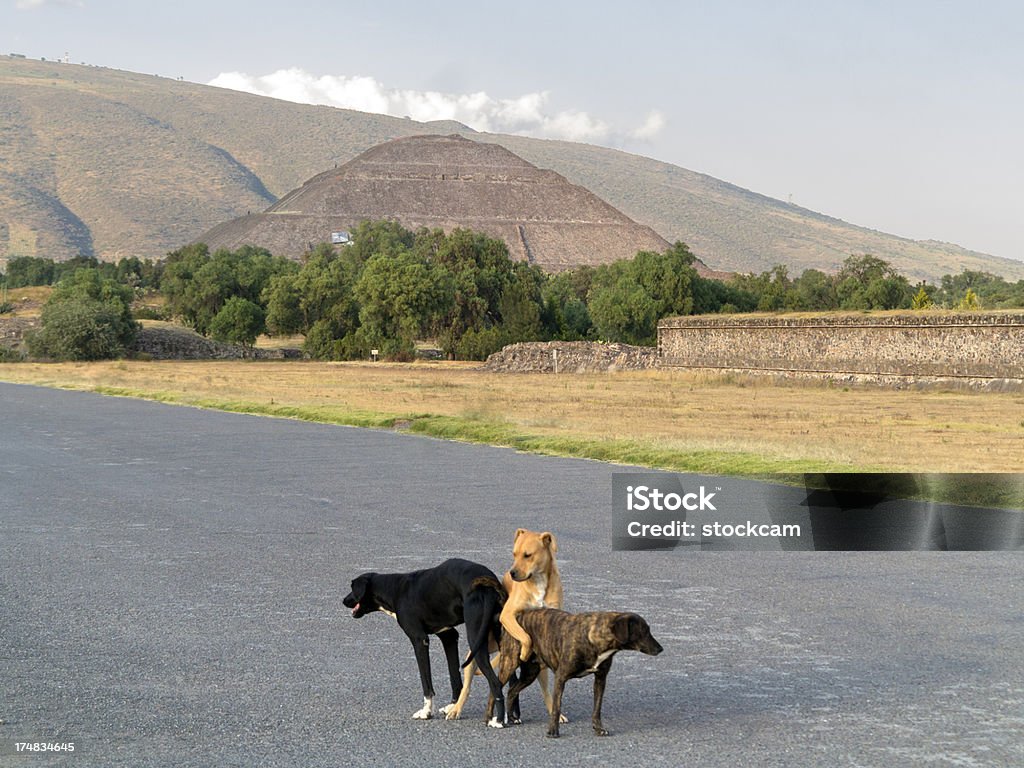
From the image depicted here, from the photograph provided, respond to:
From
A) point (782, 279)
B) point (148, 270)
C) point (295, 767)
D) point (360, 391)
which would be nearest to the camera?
point (295, 767)

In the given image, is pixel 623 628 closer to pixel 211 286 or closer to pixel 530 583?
pixel 530 583

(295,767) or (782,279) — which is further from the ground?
(782,279)

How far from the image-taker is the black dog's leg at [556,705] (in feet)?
21.4

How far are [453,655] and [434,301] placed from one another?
75196 millimetres

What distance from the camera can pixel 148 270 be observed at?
146 m

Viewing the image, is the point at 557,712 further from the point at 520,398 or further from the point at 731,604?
the point at 520,398

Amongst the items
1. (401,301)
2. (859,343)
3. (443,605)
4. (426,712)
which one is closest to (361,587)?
(443,605)

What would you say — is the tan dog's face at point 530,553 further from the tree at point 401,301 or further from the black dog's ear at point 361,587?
the tree at point 401,301

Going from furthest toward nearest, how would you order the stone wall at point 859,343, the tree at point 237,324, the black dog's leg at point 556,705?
the tree at point 237,324, the stone wall at point 859,343, the black dog's leg at point 556,705

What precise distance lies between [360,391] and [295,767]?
133ft

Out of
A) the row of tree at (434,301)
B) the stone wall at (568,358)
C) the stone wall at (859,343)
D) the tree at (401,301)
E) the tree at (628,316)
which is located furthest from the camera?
the tree at (401,301)

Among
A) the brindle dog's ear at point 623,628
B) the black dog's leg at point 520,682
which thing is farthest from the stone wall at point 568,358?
the brindle dog's ear at point 623,628

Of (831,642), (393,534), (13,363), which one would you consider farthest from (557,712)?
(13,363)

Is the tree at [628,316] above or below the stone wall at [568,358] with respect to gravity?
above
